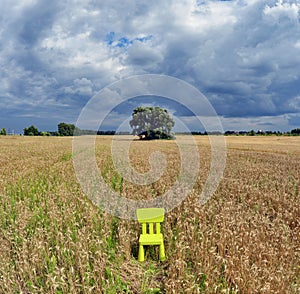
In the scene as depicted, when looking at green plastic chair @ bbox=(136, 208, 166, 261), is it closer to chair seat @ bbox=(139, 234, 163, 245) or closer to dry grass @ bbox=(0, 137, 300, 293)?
chair seat @ bbox=(139, 234, 163, 245)

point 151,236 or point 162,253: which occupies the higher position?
point 151,236

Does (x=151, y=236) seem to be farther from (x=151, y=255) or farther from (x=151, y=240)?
(x=151, y=255)

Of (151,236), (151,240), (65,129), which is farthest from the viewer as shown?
(65,129)

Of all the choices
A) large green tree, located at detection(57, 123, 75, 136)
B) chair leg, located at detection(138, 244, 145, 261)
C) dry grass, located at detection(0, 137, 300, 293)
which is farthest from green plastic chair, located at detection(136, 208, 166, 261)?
large green tree, located at detection(57, 123, 75, 136)

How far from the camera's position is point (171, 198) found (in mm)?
7109

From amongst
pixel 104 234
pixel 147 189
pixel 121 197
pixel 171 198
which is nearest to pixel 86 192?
pixel 121 197

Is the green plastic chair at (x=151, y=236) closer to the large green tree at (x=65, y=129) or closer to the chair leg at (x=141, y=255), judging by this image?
the chair leg at (x=141, y=255)

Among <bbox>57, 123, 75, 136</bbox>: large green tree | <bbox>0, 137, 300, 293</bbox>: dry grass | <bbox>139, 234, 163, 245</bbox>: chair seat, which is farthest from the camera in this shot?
<bbox>57, 123, 75, 136</bbox>: large green tree

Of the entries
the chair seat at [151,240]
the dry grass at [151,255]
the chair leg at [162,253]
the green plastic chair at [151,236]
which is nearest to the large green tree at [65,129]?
the dry grass at [151,255]

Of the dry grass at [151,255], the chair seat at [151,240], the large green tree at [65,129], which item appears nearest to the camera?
the dry grass at [151,255]

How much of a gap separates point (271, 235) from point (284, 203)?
2.30m

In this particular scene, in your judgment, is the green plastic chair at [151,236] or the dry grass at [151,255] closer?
the dry grass at [151,255]

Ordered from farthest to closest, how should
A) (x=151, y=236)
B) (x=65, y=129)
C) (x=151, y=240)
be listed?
1. (x=65, y=129)
2. (x=151, y=236)
3. (x=151, y=240)

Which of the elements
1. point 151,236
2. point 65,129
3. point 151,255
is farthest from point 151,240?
point 65,129
